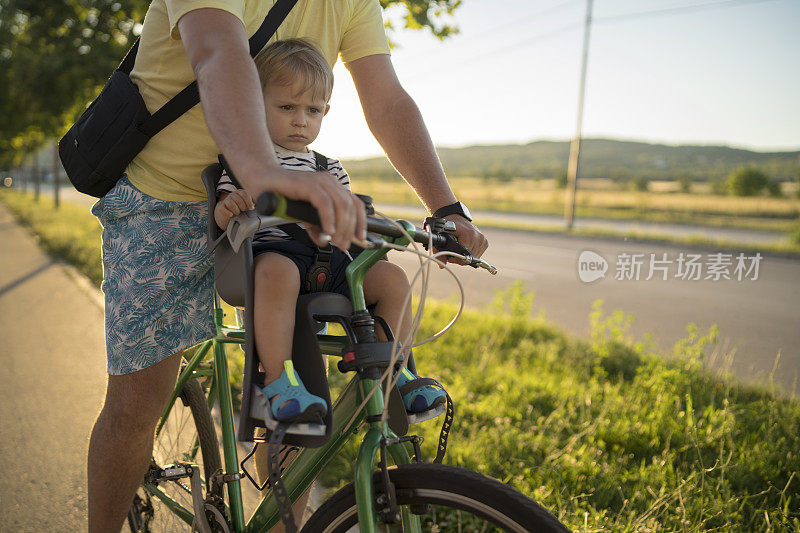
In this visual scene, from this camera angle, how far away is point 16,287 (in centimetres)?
827

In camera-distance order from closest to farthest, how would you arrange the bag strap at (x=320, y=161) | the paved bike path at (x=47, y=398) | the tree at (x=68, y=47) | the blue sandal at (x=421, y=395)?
the blue sandal at (x=421, y=395) → the bag strap at (x=320, y=161) → the paved bike path at (x=47, y=398) → the tree at (x=68, y=47)

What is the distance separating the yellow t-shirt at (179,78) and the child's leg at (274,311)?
473mm

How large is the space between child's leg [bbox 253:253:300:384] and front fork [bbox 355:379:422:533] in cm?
20

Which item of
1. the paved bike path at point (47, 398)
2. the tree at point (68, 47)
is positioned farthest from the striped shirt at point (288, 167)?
the tree at point (68, 47)

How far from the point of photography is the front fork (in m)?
1.27

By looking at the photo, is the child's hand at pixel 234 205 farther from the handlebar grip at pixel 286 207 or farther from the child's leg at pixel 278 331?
the handlebar grip at pixel 286 207

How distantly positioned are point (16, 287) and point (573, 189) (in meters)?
17.4

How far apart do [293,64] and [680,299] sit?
28.2 feet

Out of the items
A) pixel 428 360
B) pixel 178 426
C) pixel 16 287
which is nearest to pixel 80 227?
pixel 16 287

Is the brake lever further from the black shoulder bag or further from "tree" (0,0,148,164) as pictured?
"tree" (0,0,148,164)

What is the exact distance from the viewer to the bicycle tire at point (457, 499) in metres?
1.17

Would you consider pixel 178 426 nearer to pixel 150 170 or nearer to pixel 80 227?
pixel 150 170

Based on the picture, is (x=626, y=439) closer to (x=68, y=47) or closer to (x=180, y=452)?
(x=180, y=452)

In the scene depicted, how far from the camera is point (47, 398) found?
429 cm
